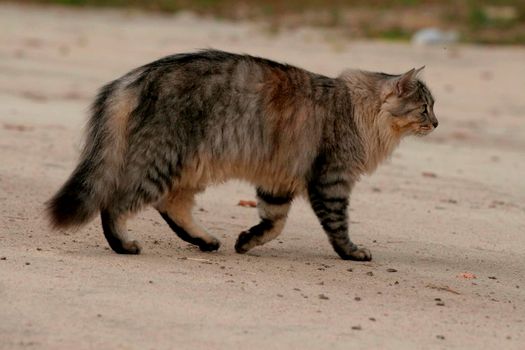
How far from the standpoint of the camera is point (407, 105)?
8.17 meters

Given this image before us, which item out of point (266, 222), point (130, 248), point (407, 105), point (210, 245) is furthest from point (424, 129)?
point (130, 248)

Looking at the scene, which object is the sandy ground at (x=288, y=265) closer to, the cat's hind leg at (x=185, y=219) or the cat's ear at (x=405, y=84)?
the cat's hind leg at (x=185, y=219)

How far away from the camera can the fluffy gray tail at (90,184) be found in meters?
7.26

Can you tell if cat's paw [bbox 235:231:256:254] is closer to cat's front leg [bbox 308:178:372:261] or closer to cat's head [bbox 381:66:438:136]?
cat's front leg [bbox 308:178:372:261]

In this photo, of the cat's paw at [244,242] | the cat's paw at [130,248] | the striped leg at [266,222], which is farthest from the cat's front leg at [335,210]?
the cat's paw at [130,248]

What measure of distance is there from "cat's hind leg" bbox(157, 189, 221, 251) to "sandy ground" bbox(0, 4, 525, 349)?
142 millimetres

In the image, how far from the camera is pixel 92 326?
573 cm

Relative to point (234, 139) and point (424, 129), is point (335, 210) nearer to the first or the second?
point (234, 139)

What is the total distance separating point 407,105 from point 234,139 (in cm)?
130

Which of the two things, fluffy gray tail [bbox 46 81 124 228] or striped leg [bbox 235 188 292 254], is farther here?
striped leg [bbox 235 188 292 254]

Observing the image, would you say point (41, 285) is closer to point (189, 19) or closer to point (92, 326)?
point (92, 326)

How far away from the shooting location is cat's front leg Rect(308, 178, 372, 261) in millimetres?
7773

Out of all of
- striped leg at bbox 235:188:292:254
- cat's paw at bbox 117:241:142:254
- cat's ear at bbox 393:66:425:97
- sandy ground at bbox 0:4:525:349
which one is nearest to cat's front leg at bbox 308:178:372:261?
sandy ground at bbox 0:4:525:349

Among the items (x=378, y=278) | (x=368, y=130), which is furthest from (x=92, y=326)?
(x=368, y=130)
